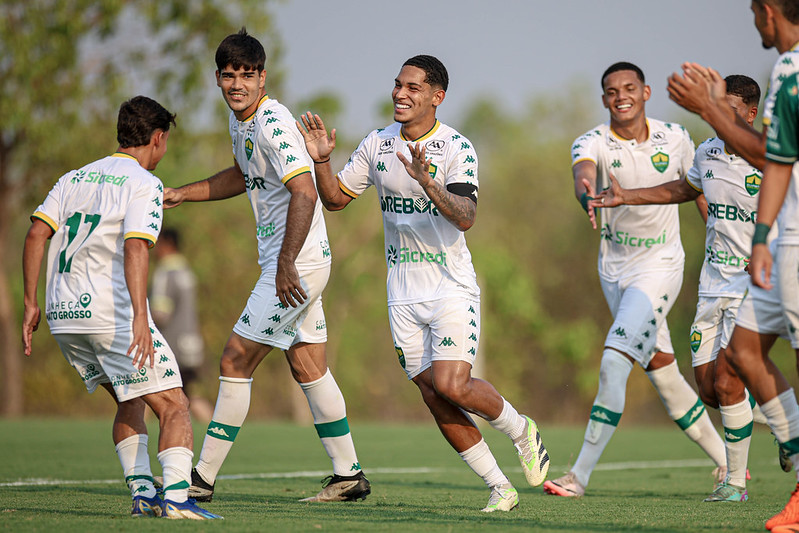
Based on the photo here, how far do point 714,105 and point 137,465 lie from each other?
3593 mm

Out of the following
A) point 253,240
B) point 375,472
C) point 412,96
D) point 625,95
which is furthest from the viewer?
point 253,240

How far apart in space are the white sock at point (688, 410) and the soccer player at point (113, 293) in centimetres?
384

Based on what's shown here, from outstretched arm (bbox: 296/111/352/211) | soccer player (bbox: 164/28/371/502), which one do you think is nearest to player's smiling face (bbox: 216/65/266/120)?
soccer player (bbox: 164/28/371/502)

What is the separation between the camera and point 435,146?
234 inches

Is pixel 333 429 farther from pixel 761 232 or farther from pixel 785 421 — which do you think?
pixel 761 232

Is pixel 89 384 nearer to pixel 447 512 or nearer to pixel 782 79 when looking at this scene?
pixel 447 512

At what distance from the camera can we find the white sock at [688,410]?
24.1 feet

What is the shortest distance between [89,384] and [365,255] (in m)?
21.7

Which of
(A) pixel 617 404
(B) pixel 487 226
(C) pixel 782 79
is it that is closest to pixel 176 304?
(A) pixel 617 404

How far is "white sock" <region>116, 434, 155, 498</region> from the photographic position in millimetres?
5266

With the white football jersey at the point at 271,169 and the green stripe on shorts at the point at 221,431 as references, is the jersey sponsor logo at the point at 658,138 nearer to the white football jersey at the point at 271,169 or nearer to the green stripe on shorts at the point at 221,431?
the white football jersey at the point at 271,169

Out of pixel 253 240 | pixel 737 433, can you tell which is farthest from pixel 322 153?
pixel 253 240

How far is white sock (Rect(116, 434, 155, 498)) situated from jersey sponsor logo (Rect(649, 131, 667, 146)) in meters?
4.32

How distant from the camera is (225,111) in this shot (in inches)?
786
